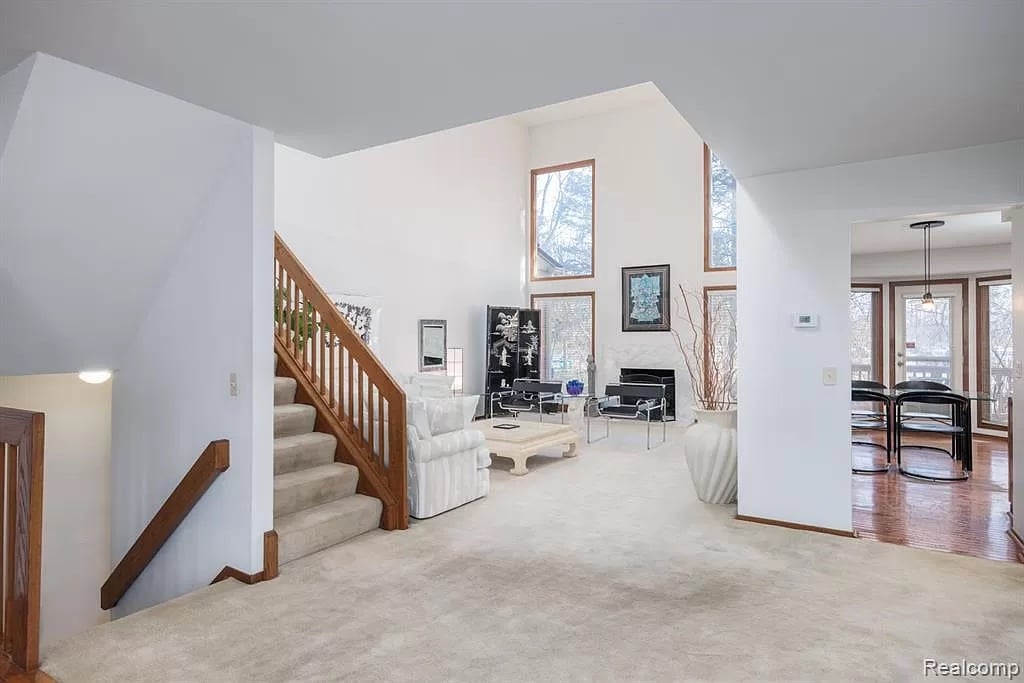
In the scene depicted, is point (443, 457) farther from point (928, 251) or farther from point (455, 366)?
point (928, 251)

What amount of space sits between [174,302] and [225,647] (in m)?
2.02

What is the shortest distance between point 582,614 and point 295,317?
312 centimetres

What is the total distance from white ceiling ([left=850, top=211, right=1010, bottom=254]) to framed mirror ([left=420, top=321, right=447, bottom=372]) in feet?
17.7

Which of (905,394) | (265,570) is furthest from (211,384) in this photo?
(905,394)

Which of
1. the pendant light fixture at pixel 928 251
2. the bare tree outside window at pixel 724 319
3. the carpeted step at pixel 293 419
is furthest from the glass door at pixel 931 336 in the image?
the carpeted step at pixel 293 419

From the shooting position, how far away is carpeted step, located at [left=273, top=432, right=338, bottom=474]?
406cm

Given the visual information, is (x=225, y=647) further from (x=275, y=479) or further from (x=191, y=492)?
(x=275, y=479)

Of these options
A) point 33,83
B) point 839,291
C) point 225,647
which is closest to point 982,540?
point 839,291

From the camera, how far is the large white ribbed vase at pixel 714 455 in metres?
4.64

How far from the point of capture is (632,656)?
247 centimetres

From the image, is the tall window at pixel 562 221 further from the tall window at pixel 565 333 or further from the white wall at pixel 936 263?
the white wall at pixel 936 263

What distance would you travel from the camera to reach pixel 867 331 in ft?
29.1

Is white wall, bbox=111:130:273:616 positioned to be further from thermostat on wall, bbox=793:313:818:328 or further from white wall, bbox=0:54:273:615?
thermostat on wall, bbox=793:313:818:328

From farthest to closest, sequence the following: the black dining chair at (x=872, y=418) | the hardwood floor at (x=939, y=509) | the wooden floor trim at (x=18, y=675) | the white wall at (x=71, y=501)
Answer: the black dining chair at (x=872, y=418) → the white wall at (x=71, y=501) → the hardwood floor at (x=939, y=509) → the wooden floor trim at (x=18, y=675)
